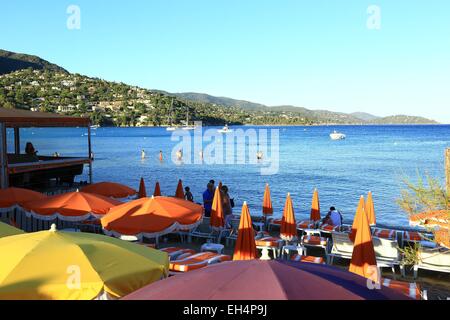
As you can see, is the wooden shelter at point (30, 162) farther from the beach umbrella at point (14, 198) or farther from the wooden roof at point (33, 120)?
the beach umbrella at point (14, 198)

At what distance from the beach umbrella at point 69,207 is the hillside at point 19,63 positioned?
17288 cm

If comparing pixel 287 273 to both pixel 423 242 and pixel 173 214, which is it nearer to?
pixel 173 214

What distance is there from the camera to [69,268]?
491 centimetres

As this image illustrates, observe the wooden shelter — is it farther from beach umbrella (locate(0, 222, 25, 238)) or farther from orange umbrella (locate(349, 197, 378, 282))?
orange umbrella (locate(349, 197, 378, 282))

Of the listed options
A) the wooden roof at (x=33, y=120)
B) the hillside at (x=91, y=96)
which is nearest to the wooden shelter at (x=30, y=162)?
the wooden roof at (x=33, y=120)

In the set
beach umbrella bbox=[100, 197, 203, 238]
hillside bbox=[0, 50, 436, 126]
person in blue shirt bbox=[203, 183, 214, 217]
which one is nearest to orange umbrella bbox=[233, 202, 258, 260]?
beach umbrella bbox=[100, 197, 203, 238]

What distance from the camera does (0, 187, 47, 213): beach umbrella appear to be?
1151cm

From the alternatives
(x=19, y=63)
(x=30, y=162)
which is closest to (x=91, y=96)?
(x=19, y=63)

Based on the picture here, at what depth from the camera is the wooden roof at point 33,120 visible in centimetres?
1547

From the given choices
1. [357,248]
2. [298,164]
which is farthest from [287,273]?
[298,164]

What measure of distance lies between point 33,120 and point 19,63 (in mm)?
183963

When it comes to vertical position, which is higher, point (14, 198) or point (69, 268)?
point (69, 268)

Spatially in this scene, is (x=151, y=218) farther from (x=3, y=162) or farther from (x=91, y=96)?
(x=91, y=96)

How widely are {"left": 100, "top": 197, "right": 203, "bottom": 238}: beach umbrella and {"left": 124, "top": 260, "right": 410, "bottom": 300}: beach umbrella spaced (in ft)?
18.3
